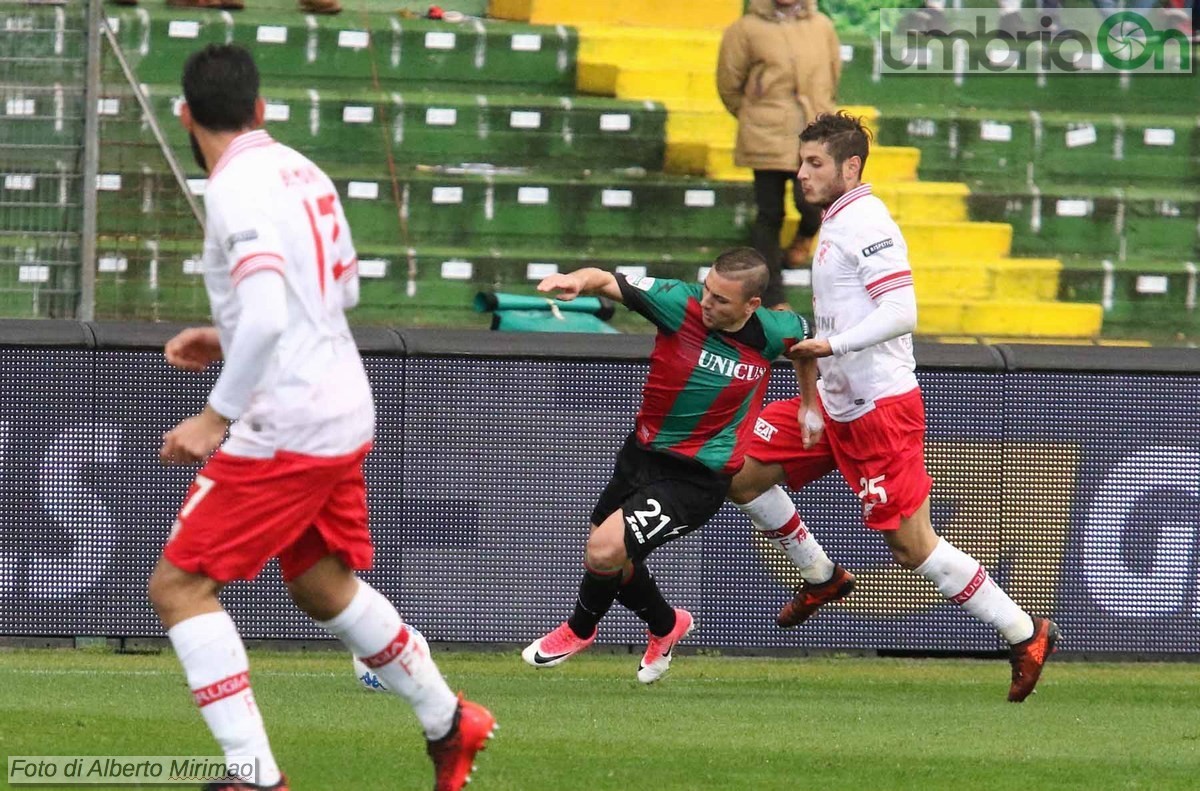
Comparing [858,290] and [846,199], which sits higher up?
[846,199]

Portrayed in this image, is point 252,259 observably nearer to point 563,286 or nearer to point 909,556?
point 563,286

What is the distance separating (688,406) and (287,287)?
3.27m

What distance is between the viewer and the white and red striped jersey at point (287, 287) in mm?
5172

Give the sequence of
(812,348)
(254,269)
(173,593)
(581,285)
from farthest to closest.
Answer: (812,348), (581,285), (173,593), (254,269)

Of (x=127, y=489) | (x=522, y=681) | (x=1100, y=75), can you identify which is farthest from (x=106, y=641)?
(x=1100, y=75)

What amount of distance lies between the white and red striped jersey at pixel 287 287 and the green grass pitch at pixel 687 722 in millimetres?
1157

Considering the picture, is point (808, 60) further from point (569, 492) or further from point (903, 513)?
point (903, 513)

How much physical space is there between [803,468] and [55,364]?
3667 mm

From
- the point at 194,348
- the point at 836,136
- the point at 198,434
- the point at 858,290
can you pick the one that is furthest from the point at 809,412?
the point at 198,434

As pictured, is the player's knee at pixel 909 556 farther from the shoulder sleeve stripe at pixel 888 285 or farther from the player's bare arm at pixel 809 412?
the shoulder sleeve stripe at pixel 888 285

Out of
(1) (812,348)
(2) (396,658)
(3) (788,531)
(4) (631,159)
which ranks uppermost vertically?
(4) (631,159)

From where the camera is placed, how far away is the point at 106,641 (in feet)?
33.3

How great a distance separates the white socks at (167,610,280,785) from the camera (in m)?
5.27

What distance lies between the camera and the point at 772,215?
45.8ft
